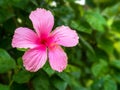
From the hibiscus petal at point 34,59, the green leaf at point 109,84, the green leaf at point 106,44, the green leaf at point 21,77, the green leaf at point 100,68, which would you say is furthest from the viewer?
the green leaf at point 106,44

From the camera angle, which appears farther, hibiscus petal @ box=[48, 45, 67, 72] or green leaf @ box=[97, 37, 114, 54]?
green leaf @ box=[97, 37, 114, 54]

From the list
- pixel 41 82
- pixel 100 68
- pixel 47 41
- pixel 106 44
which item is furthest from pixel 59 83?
pixel 106 44

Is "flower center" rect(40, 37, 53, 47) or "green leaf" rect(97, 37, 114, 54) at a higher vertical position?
"flower center" rect(40, 37, 53, 47)

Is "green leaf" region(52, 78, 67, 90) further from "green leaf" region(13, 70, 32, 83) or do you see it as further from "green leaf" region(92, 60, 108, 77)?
"green leaf" region(92, 60, 108, 77)

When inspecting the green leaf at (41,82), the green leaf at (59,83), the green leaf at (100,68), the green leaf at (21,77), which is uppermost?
the green leaf at (21,77)

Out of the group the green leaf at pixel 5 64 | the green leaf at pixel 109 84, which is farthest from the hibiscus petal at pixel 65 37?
the green leaf at pixel 109 84

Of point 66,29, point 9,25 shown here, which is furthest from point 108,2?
point 66,29

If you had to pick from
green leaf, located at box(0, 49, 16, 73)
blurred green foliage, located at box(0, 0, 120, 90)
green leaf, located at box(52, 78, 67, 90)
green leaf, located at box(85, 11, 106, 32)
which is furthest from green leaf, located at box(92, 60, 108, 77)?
green leaf, located at box(0, 49, 16, 73)

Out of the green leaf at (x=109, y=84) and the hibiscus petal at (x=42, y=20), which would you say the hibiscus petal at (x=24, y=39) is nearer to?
the hibiscus petal at (x=42, y=20)
